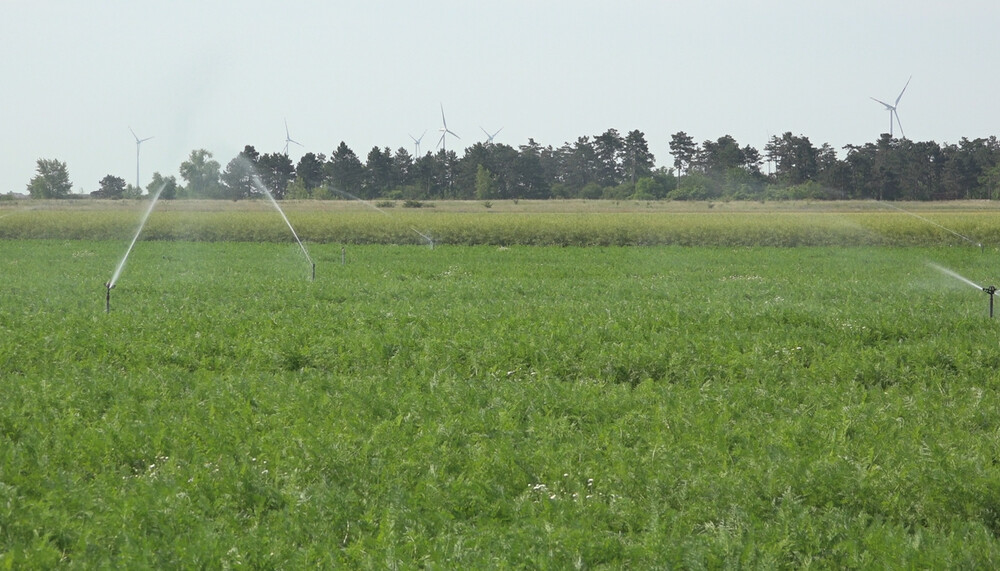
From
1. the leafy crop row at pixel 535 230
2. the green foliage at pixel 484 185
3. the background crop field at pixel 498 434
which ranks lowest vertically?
the background crop field at pixel 498 434

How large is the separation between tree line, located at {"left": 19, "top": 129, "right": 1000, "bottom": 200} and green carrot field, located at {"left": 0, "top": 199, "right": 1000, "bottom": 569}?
87002 mm

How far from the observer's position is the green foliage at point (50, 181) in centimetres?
11506

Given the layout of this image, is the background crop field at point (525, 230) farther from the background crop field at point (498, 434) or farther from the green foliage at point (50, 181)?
the green foliage at point (50, 181)

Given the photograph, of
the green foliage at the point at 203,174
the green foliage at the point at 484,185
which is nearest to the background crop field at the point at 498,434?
the green foliage at the point at 203,174

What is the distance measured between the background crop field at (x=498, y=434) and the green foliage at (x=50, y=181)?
108567 mm

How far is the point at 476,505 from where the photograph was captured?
23.4 ft

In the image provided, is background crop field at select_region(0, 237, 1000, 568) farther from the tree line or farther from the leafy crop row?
the tree line

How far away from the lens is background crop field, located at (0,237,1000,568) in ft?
20.7

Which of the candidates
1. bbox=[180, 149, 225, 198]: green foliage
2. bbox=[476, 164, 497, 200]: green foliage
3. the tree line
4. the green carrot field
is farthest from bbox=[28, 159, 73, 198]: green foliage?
the green carrot field

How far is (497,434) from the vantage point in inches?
347

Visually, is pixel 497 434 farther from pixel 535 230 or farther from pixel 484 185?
pixel 484 185

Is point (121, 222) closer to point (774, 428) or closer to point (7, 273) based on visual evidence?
point (7, 273)

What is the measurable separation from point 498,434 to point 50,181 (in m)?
124

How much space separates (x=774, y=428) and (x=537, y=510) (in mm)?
2943
